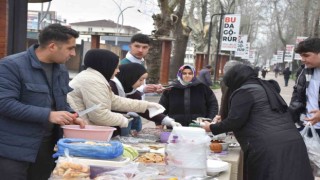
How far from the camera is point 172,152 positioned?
270 cm

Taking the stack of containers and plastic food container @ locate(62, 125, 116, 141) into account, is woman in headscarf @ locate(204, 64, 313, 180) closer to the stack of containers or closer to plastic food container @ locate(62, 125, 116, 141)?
the stack of containers

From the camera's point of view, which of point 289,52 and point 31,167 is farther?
point 289,52

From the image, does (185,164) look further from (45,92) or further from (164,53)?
(164,53)

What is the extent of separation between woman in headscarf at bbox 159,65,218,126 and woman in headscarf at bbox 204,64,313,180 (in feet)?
3.70

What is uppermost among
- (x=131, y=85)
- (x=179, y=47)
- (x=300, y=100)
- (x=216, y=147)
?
(x=179, y=47)

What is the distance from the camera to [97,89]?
324 cm

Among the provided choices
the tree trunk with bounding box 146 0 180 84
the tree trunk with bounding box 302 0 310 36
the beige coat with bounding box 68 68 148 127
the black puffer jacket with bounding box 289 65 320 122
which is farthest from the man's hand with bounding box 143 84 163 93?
the tree trunk with bounding box 302 0 310 36

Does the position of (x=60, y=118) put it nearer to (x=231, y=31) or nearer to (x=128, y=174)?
(x=128, y=174)

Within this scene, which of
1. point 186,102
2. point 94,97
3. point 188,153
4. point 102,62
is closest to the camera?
point 188,153

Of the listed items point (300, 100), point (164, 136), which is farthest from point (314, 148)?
point (164, 136)

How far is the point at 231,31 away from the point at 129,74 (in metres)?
14.3

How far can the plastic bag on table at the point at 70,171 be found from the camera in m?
2.30

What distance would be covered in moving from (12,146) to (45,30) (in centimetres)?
81

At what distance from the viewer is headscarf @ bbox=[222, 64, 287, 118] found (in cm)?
364
